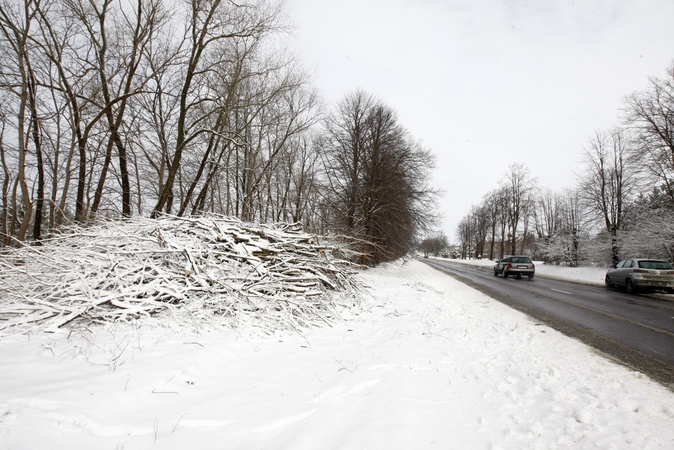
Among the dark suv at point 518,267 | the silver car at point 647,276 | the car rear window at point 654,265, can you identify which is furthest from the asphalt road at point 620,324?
the dark suv at point 518,267

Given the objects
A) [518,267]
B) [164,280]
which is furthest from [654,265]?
[164,280]

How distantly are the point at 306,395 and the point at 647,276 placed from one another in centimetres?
1512

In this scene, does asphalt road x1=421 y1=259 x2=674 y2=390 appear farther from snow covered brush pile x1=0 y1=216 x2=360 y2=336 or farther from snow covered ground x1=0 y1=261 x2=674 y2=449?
snow covered brush pile x1=0 y1=216 x2=360 y2=336

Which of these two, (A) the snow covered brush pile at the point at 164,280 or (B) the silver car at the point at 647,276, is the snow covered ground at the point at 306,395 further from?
(B) the silver car at the point at 647,276

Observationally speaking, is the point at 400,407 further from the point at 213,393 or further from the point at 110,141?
the point at 110,141

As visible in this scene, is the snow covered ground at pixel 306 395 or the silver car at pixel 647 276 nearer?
the snow covered ground at pixel 306 395

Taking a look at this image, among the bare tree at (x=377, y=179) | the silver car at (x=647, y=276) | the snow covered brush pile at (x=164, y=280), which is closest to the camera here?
the snow covered brush pile at (x=164, y=280)

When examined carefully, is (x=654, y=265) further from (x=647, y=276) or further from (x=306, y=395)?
(x=306, y=395)

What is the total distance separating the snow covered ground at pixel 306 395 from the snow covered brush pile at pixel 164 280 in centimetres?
45

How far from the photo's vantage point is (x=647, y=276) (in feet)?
36.1

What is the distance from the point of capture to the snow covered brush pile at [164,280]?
12.6 ft

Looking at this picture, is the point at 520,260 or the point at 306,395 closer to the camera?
the point at 306,395

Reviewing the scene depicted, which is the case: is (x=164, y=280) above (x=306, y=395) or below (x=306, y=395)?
above

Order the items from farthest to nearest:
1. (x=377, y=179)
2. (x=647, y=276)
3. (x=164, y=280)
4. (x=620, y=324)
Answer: (x=377, y=179) < (x=647, y=276) < (x=620, y=324) < (x=164, y=280)
